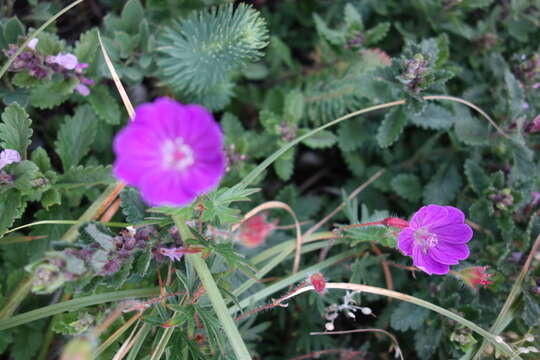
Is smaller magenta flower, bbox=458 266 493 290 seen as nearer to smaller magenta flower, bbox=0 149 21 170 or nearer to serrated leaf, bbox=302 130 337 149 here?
serrated leaf, bbox=302 130 337 149

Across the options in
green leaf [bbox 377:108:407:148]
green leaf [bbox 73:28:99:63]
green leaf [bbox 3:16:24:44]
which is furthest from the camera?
green leaf [bbox 377:108:407:148]

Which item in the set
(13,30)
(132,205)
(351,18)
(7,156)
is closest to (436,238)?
(132,205)

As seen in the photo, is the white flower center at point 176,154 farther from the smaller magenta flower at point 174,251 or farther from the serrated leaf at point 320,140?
the serrated leaf at point 320,140

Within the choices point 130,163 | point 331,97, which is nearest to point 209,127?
point 130,163

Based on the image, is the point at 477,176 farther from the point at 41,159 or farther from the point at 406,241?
the point at 41,159

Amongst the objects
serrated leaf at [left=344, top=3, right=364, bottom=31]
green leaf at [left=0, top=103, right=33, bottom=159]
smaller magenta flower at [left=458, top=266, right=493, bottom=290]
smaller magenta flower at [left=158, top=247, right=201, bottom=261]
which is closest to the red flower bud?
smaller magenta flower at [left=458, top=266, right=493, bottom=290]

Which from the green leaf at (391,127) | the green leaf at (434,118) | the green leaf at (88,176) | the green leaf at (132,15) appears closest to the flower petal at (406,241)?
the green leaf at (391,127)
